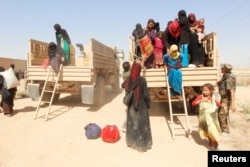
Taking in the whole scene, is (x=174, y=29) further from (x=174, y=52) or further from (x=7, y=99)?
(x=7, y=99)

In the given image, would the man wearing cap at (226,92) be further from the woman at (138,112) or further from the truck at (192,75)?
the woman at (138,112)

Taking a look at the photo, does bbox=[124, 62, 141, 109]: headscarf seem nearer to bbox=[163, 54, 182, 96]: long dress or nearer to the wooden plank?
bbox=[163, 54, 182, 96]: long dress

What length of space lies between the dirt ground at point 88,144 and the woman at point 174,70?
3.15 feet

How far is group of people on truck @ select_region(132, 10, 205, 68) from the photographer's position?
653cm

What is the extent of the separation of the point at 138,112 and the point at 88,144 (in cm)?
120

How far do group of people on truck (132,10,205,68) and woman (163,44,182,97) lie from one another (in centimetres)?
30

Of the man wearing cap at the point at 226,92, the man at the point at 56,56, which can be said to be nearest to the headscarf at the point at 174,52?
the man wearing cap at the point at 226,92

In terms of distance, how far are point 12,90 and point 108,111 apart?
9.86 ft

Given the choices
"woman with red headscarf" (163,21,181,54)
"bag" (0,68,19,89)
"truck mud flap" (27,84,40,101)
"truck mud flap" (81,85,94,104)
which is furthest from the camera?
"truck mud flap" (27,84,40,101)

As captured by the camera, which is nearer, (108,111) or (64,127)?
(64,127)

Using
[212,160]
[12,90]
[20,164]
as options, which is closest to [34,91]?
[12,90]

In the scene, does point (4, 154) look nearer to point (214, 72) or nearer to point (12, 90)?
point (12, 90)

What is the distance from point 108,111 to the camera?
8.22 m

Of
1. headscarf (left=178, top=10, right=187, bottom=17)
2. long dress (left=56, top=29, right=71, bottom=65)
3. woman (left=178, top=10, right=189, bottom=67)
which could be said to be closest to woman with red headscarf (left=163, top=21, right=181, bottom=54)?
woman (left=178, top=10, right=189, bottom=67)
